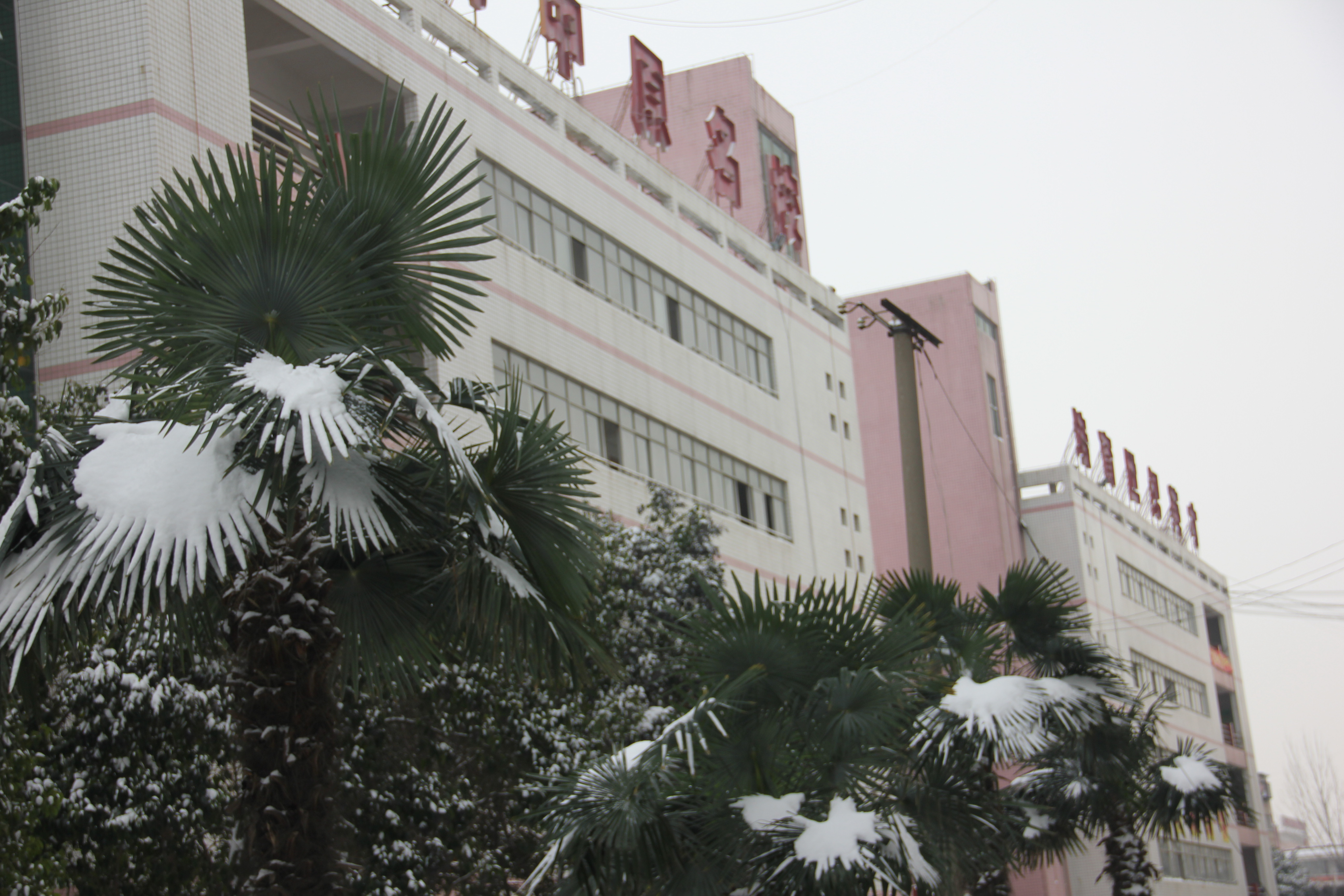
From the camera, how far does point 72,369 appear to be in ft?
70.0

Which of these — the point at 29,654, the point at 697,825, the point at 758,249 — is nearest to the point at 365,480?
the point at 29,654

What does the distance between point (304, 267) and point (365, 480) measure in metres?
1.45

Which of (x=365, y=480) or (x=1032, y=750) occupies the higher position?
(x=365, y=480)

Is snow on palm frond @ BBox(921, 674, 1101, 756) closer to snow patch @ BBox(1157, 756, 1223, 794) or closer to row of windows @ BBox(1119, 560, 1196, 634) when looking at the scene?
snow patch @ BBox(1157, 756, 1223, 794)

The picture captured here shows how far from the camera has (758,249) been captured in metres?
42.2

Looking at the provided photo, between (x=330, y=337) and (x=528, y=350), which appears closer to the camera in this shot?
(x=330, y=337)

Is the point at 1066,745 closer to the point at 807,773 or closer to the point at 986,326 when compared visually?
the point at 807,773

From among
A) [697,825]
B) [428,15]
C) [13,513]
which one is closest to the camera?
[13,513]

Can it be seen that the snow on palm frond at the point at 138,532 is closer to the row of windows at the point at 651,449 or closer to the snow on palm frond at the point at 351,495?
the snow on palm frond at the point at 351,495

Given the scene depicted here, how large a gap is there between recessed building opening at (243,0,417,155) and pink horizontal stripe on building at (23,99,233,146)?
1484 millimetres

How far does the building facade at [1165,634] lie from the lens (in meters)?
62.7

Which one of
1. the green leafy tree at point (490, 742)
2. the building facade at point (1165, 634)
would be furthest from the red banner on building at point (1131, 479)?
the green leafy tree at point (490, 742)

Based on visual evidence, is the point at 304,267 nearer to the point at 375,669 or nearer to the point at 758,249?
the point at 375,669

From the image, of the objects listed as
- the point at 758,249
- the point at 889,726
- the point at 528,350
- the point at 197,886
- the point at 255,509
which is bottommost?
the point at 197,886
